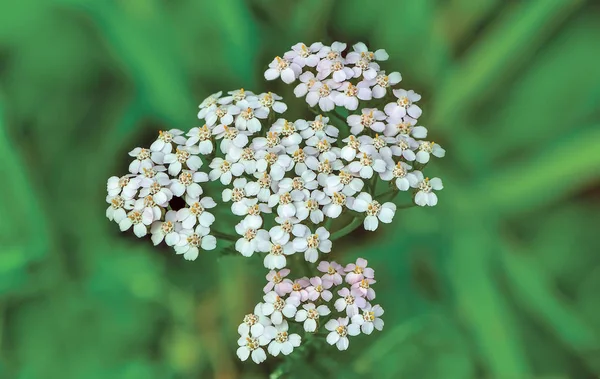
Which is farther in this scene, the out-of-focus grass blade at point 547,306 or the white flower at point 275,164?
the out-of-focus grass blade at point 547,306

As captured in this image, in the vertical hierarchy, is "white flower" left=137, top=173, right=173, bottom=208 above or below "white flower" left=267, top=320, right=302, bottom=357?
above

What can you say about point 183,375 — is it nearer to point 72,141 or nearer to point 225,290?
point 225,290

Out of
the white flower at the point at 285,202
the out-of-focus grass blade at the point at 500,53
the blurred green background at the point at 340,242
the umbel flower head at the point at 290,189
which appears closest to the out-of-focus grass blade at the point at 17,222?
the blurred green background at the point at 340,242

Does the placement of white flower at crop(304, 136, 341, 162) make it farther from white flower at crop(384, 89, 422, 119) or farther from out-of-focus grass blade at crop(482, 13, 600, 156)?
out-of-focus grass blade at crop(482, 13, 600, 156)

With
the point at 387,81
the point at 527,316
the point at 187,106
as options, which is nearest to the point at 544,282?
the point at 527,316

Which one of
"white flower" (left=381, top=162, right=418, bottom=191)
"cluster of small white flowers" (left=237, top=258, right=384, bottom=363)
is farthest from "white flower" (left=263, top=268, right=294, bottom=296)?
"white flower" (left=381, top=162, right=418, bottom=191)

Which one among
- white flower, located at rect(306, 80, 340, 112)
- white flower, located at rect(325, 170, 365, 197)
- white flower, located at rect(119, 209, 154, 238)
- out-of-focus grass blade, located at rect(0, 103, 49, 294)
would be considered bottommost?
white flower, located at rect(325, 170, 365, 197)

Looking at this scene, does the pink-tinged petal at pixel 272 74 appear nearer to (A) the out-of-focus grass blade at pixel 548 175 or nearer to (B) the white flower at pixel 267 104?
(B) the white flower at pixel 267 104
